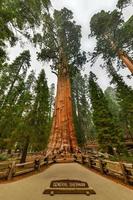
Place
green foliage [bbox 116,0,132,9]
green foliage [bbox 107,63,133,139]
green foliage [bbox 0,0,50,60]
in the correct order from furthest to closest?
green foliage [bbox 107,63,133,139] < green foliage [bbox 116,0,132,9] < green foliage [bbox 0,0,50,60]

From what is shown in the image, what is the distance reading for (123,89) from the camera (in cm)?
2786

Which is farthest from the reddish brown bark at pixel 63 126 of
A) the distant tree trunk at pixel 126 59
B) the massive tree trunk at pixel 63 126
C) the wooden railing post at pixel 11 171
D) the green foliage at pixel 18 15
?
the green foliage at pixel 18 15

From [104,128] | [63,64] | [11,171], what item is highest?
[63,64]

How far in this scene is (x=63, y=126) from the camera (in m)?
21.8

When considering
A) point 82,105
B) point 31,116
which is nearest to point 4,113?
point 31,116

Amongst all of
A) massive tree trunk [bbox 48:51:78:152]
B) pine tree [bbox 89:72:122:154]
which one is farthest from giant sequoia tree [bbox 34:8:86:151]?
pine tree [bbox 89:72:122:154]

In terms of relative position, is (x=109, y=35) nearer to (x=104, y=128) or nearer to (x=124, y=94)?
(x=124, y=94)

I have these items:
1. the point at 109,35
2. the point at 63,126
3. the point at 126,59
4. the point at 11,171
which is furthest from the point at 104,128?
the point at 11,171

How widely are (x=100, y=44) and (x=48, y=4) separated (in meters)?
Answer: 16.3

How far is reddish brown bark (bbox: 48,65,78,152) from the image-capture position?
2064cm

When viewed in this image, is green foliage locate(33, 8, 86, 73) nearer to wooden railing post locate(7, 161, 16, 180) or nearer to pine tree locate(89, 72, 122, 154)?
pine tree locate(89, 72, 122, 154)

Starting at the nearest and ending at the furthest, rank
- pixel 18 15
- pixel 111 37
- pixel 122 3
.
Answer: pixel 18 15 < pixel 122 3 < pixel 111 37

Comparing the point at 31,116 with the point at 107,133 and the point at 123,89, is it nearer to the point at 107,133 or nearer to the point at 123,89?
the point at 107,133

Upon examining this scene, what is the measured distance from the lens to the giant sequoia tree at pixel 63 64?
21188 millimetres
